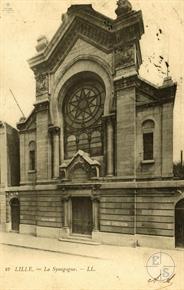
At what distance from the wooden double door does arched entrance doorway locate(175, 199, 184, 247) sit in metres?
3.64

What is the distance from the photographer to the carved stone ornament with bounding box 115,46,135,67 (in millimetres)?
10617

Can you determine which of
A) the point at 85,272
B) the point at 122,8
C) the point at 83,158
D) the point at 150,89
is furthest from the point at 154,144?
the point at 85,272

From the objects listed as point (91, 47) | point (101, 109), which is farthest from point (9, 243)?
point (91, 47)

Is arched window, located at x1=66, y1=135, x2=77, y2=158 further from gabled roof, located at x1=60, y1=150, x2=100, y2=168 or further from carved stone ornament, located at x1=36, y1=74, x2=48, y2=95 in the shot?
carved stone ornament, located at x1=36, y1=74, x2=48, y2=95

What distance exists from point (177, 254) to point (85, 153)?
17.9ft

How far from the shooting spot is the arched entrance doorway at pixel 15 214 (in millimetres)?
14337

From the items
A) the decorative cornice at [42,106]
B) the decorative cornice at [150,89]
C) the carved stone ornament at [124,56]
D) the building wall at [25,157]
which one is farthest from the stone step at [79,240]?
the carved stone ornament at [124,56]

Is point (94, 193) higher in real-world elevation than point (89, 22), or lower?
lower

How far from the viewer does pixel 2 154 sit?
14.6m

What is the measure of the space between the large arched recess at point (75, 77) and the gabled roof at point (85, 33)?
0.69 metres

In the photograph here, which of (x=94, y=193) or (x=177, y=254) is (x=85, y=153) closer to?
(x=94, y=193)

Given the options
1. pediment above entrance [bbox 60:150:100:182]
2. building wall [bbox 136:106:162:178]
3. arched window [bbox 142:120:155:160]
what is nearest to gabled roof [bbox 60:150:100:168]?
pediment above entrance [bbox 60:150:100:182]

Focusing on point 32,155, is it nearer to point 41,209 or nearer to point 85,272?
point 41,209

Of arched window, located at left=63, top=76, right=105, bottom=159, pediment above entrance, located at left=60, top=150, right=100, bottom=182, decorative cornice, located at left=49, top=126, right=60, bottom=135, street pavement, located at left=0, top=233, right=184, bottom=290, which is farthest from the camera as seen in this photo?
decorative cornice, located at left=49, top=126, right=60, bottom=135
